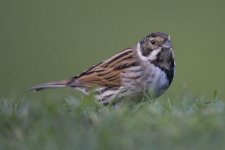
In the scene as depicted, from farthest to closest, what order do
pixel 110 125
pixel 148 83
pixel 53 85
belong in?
pixel 53 85 < pixel 148 83 < pixel 110 125

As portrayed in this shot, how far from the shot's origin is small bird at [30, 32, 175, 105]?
344 inches

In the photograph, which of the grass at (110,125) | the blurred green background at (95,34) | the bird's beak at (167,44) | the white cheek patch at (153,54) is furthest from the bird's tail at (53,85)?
the blurred green background at (95,34)

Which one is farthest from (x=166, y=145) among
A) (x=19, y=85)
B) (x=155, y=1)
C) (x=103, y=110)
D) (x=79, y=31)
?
(x=155, y=1)

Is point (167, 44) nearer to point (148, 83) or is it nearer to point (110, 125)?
point (148, 83)

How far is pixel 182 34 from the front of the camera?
58.4 ft

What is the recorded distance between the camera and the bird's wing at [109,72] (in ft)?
29.6

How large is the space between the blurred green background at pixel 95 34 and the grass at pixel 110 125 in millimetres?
6658

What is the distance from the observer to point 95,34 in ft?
59.9

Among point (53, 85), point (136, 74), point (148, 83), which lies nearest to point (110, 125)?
point (148, 83)

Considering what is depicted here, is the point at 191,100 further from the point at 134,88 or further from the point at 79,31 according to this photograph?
the point at 79,31

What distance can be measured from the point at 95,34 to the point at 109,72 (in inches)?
363

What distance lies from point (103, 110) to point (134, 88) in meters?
1.31

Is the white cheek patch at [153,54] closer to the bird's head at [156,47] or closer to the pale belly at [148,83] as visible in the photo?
the bird's head at [156,47]

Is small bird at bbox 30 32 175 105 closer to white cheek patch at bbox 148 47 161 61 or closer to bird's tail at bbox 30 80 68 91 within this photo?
white cheek patch at bbox 148 47 161 61
